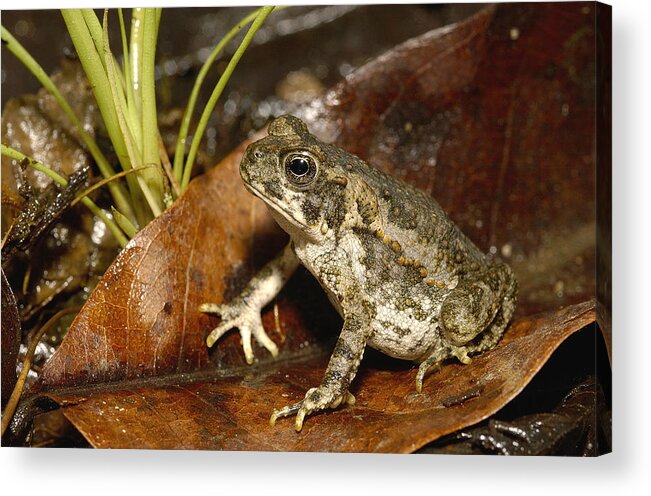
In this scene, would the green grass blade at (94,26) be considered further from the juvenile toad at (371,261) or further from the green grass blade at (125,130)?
the juvenile toad at (371,261)

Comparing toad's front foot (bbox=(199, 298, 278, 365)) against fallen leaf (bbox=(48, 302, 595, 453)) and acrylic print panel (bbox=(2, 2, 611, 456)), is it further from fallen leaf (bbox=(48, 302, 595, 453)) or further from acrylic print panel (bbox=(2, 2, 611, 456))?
fallen leaf (bbox=(48, 302, 595, 453))

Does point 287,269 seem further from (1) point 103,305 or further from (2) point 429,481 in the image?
(2) point 429,481

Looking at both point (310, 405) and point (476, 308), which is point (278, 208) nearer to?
point (310, 405)

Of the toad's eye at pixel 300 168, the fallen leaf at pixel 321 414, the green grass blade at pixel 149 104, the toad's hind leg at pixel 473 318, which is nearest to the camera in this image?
the fallen leaf at pixel 321 414

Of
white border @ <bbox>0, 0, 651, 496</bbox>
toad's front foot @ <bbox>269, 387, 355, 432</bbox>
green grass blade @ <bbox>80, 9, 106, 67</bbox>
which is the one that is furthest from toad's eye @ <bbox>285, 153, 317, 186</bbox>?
white border @ <bbox>0, 0, 651, 496</bbox>

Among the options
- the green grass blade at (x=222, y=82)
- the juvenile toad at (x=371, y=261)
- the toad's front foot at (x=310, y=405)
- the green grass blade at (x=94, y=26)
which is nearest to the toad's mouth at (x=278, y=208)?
the juvenile toad at (x=371, y=261)

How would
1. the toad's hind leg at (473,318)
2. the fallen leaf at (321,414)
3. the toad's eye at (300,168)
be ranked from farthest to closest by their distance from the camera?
the toad's hind leg at (473,318) → the toad's eye at (300,168) → the fallen leaf at (321,414)

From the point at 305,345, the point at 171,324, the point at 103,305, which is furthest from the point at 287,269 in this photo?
the point at 103,305
